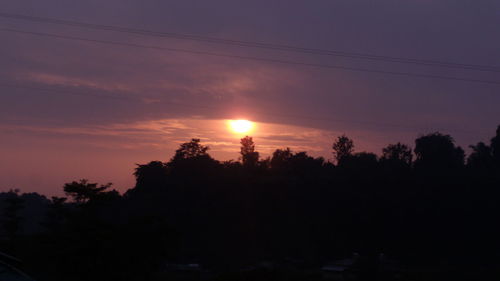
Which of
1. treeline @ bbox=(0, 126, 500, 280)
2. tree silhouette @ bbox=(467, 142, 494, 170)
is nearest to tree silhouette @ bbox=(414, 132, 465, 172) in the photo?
tree silhouette @ bbox=(467, 142, 494, 170)

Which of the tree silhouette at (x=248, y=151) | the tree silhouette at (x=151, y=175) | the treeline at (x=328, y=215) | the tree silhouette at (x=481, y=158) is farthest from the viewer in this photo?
the tree silhouette at (x=248, y=151)

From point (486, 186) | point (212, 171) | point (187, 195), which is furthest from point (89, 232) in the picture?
point (486, 186)

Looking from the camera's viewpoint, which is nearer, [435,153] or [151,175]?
[151,175]

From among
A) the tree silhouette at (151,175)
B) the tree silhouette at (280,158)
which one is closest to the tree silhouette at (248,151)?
the tree silhouette at (280,158)

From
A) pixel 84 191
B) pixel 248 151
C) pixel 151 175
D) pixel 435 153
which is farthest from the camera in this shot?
pixel 248 151

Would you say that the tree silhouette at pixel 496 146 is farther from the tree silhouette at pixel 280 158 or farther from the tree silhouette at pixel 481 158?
the tree silhouette at pixel 280 158

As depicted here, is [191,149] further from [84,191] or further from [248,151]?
[84,191]

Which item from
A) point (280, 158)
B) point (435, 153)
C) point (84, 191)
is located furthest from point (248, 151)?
point (84, 191)

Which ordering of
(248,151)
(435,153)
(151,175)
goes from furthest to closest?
(248,151) < (435,153) < (151,175)

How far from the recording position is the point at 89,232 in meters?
20.6

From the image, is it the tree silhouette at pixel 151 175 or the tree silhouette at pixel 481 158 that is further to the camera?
the tree silhouette at pixel 481 158

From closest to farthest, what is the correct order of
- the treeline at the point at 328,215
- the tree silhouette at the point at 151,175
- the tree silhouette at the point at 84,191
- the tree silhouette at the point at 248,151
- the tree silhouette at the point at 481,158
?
the tree silhouette at the point at 84,191 → the treeline at the point at 328,215 → the tree silhouette at the point at 151,175 → the tree silhouette at the point at 481,158 → the tree silhouette at the point at 248,151

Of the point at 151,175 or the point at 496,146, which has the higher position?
the point at 496,146

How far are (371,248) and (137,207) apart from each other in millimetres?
25872
